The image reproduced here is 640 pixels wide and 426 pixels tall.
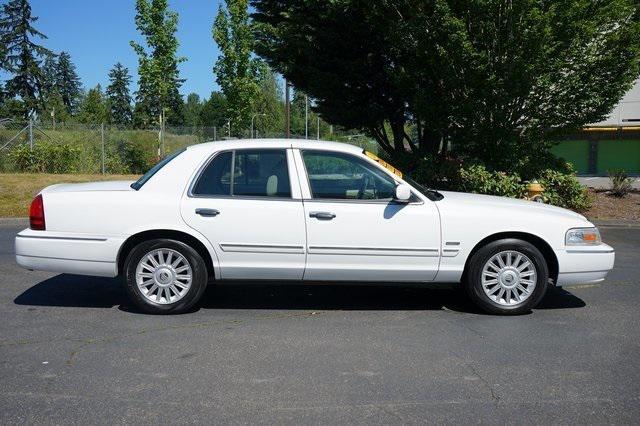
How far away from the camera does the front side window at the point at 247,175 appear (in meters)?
5.73

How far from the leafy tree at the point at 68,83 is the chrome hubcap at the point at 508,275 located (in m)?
99.7

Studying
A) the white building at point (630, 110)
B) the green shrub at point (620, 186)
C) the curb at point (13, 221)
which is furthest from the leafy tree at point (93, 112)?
the green shrub at point (620, 186)

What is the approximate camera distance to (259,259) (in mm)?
5664

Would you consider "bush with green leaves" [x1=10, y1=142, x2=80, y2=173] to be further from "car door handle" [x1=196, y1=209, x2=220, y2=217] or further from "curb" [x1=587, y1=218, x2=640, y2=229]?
"car door handle" [x1=196, y1=209, x2=220, y2=217]

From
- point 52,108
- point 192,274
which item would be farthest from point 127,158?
point 52,108

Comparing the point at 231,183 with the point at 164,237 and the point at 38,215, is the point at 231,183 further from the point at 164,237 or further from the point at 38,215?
the point at 38,215

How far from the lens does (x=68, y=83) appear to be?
101125mm

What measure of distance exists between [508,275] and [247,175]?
2614mm

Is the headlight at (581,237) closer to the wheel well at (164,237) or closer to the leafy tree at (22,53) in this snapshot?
the wheel well at (164,237)

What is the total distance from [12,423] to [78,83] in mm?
112782

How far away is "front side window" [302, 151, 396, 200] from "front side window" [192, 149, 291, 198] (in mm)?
260

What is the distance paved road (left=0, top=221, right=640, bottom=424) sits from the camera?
3.77 m

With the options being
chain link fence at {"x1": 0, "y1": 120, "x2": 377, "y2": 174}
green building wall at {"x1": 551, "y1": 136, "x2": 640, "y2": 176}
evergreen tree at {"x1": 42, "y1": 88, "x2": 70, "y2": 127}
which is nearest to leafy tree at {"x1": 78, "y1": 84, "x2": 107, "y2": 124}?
evergreen tree at {"x1": 42, "y1": 88, "x2": 70, "y2": 127}

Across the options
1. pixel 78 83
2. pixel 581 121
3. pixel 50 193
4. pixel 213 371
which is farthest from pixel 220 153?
pixel 78 83
